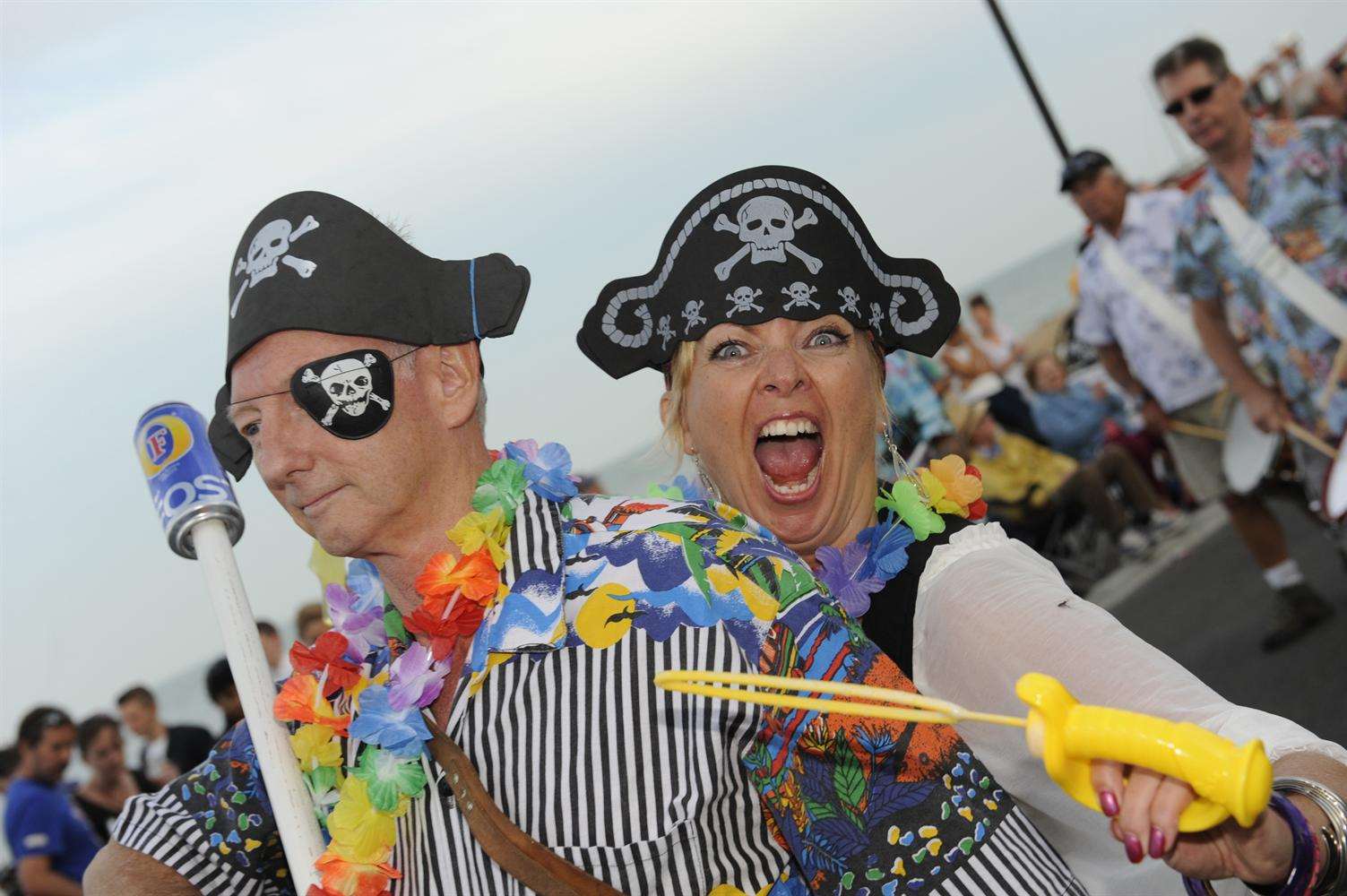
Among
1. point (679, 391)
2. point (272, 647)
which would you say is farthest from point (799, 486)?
point (272, 647)

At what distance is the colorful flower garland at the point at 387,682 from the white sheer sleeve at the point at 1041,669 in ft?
2.36

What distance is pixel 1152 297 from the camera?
301 inches

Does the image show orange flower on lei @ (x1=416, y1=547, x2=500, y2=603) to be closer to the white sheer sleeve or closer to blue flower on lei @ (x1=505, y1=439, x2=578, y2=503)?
blue flower on lei @ (x1=505, y1=439, x2=578, y2=503)

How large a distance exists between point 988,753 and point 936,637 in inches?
8.6

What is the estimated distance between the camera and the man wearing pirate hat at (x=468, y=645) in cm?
204

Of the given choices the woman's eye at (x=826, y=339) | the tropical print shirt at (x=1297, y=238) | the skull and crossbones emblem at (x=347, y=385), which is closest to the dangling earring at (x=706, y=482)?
the woman's eye at (x=826, y=339)

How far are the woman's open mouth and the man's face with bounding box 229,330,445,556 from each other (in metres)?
0.89

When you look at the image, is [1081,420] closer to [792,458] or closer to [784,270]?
[792,458]

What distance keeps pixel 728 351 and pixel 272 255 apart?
1.05 meters

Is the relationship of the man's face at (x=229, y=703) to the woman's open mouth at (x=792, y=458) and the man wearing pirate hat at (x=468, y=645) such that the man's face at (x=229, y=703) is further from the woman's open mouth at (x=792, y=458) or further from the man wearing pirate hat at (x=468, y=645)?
the woman's open mouth at (x=792, y=458)

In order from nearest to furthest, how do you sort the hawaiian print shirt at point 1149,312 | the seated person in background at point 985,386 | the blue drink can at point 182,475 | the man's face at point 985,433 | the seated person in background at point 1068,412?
the blue drink can at point 182,475
the hawaiian print shirt at point 1149,312
the man's face at point 985,433
the seated person in background at point 985,386
the seated person in background at point 1068,412

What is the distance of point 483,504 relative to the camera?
234 cm

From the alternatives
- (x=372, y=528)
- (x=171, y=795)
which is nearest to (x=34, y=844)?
(x=171, y=795)

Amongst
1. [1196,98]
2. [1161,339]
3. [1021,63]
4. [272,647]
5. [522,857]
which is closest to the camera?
[522,857]
